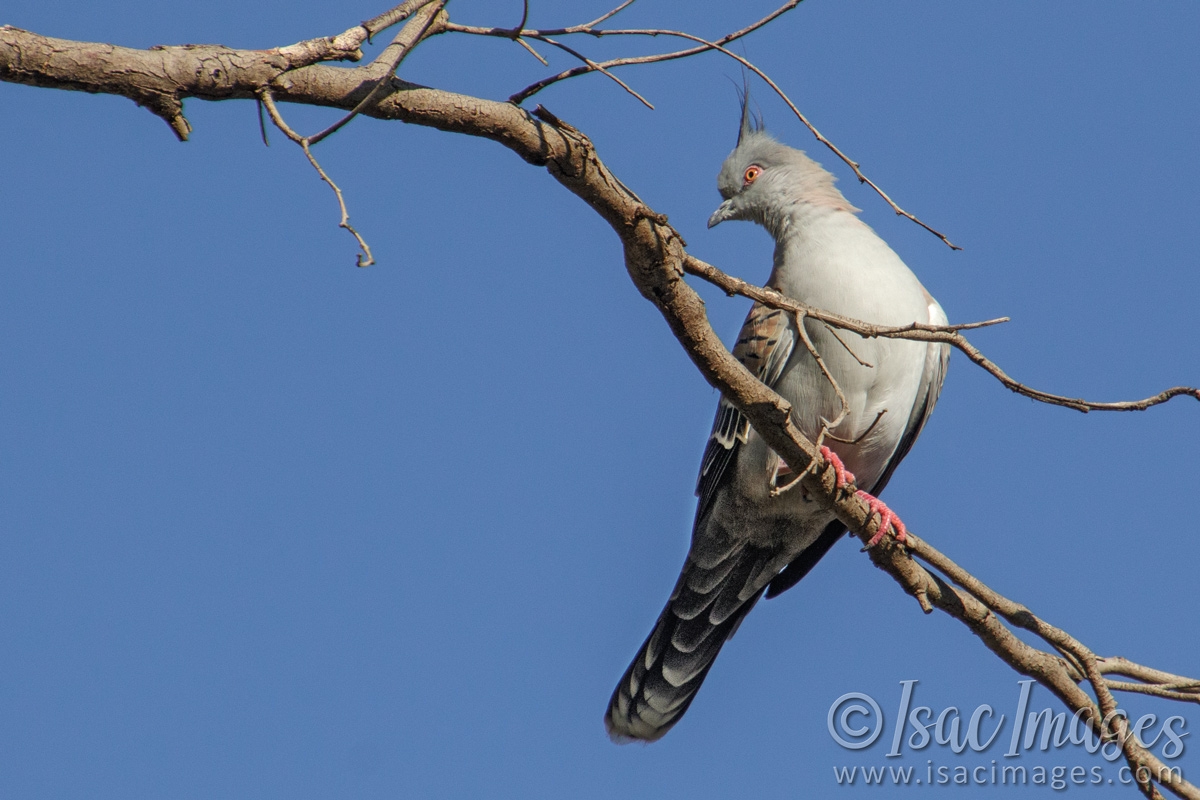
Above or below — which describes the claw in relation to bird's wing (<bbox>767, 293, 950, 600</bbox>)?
below

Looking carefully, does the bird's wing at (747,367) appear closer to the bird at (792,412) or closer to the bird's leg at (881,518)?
the bird at (792,412)

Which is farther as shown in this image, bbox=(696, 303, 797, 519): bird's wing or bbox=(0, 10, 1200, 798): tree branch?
bbox=(696, 303, 797, 519): bird's wing

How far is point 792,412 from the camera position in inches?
197

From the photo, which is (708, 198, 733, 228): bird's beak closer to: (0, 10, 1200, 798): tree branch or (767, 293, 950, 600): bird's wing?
(767, 293, 950, 600): bird's wing

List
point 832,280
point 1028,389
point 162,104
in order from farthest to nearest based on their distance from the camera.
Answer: point 832,280 → point 1028,389 → point 162,104

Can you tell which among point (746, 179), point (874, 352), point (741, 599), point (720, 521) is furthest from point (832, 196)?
point (741, 599)

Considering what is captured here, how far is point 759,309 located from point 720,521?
3.36 ft

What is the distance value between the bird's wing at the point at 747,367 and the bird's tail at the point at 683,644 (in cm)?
33

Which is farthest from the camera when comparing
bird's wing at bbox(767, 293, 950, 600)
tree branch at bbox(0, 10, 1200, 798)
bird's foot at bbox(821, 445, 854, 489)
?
bird's wing at bbox(767, 293, 950, 600)

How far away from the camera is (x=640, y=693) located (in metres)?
5.40

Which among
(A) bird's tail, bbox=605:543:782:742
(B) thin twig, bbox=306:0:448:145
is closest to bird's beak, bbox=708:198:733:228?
(A) bird's tail, bbox=605:543:782:742

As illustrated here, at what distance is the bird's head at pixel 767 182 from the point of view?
5406 millimetres

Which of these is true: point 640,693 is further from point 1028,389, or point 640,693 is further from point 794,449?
point 1028,389

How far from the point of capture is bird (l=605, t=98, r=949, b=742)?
4.89 meters
